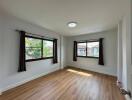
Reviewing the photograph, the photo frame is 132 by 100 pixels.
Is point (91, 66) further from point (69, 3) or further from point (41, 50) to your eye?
point (69, 3)

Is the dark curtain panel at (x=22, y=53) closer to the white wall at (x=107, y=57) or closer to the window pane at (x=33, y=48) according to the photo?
the window pane at (x=33, y=48)

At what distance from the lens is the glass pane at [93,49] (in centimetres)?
460

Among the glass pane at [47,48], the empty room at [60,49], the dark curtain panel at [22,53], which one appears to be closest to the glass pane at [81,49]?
the empty room at [60,49]

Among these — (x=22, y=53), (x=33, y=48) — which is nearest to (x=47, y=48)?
(x=33, y=48)

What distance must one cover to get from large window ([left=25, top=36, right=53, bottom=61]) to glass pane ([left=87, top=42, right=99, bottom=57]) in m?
2.25

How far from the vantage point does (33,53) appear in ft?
11.4

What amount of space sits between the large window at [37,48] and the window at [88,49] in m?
1.94

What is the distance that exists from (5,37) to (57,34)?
9.11 ft

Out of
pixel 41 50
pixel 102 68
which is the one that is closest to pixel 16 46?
pixel 41 50

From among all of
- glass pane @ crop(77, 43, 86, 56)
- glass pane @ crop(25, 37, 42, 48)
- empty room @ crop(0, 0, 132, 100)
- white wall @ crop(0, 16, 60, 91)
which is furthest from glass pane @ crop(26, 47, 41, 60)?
glass pane @ crop(77, 43, 86, 56)

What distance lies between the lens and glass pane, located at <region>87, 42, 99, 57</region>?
4596mm

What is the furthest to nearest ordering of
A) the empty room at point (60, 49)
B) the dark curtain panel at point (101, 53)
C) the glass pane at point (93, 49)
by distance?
the glass pane at point (93, 49)
the dark curtain panel at point (101, 53)
the empty room at point (60, 49)

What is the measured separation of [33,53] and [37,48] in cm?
32

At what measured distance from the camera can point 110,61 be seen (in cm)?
405
